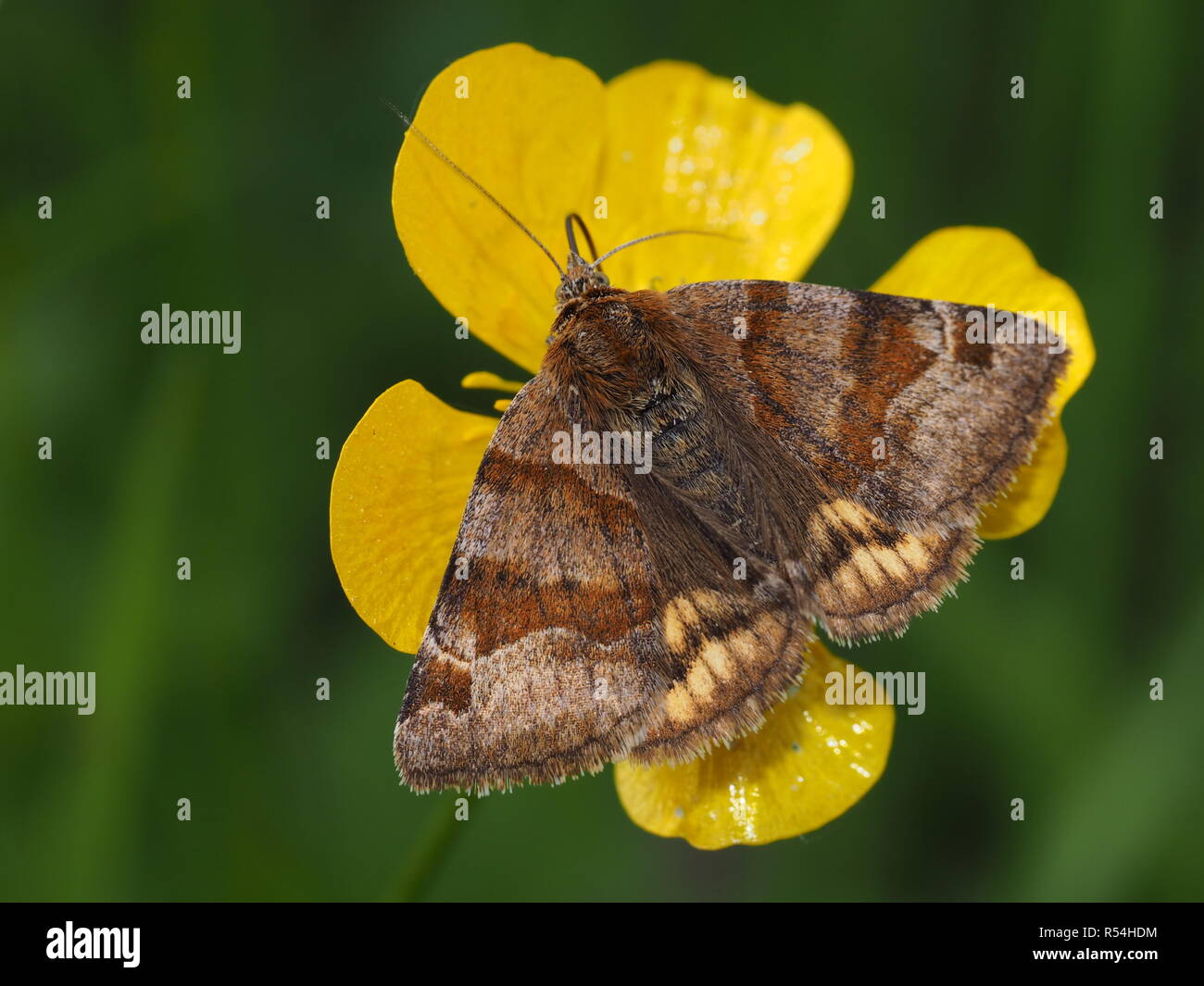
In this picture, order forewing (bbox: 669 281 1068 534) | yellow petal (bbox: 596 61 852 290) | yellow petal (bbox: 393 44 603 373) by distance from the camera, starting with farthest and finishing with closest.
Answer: yellow petal (bbox: 596 61 852 290) → yellow petal (bbox: 393 44 603 373) → forewing (bbox: 669 281 1068 534)

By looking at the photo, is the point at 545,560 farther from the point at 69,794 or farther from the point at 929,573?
the point at 69,794

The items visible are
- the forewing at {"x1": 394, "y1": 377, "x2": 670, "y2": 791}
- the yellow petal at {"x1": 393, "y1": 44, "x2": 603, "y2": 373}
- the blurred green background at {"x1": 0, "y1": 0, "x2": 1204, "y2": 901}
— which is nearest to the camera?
the forewing at {"x1": 394, "y1": 377, "x2": 670, "y2": 791}

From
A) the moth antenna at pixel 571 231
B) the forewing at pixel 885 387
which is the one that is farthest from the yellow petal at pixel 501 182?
the forewing at pixel 885 387

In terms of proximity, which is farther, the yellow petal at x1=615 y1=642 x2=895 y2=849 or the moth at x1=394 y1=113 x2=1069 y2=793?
the yellow petal at x1=615 y1=642 x2=895 y2=849
